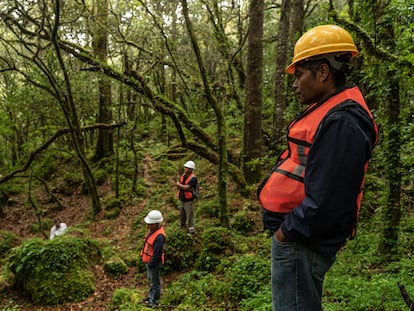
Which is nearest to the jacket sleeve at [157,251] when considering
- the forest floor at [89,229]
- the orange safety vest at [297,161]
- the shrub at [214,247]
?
the forest floor at [89,229]

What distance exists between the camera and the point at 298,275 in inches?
83.4

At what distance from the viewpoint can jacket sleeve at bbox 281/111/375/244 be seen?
5.80 feet

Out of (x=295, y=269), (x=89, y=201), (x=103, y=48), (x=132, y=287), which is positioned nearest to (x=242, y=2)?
(x=103, y=48)

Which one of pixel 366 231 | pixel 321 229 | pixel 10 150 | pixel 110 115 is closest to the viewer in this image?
pixel 321 229

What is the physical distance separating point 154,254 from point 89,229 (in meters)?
7.24

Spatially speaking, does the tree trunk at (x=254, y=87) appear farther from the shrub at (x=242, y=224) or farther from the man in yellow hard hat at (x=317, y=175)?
the man in yellow hard hat at (x=317, y=175)

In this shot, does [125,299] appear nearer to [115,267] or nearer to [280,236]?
[115,267]

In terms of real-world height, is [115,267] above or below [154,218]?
below

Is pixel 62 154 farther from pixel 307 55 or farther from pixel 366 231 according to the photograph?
pixel 307 55

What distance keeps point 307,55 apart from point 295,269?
132cm

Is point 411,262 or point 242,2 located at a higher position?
point 242,2

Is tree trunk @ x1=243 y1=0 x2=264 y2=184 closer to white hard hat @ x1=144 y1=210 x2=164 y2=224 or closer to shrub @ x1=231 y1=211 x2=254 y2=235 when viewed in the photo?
shrub @ x1=231 y1=211 x2=254 y2=235

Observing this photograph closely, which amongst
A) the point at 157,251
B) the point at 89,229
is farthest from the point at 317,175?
the point at 89,229

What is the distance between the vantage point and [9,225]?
50.8 ft
